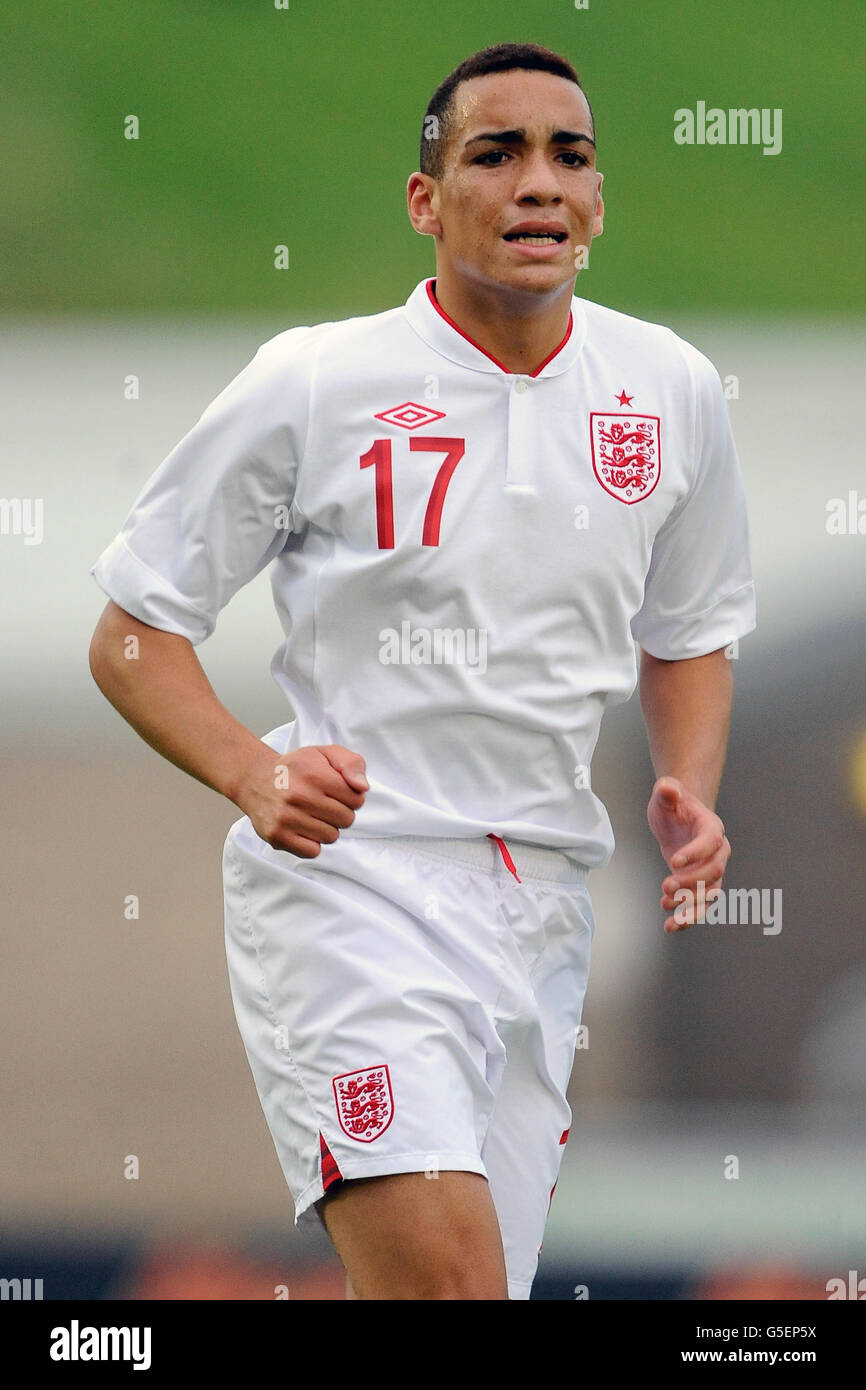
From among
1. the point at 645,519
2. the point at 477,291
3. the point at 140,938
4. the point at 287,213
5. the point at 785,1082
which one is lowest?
the point at 785,1082

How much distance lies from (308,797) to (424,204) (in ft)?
2.94

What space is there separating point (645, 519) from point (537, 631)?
226mm

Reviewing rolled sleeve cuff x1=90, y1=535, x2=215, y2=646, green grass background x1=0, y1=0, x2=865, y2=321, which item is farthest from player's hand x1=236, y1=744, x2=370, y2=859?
green grass background x1=0, y1=0, x2=865, y2=321

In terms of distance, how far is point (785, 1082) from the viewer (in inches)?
137

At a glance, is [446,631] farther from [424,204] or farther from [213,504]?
[424,204]

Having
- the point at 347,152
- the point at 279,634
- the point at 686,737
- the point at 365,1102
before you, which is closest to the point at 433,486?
the point at 686,737

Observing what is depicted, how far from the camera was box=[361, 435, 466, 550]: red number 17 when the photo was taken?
7.11 feet

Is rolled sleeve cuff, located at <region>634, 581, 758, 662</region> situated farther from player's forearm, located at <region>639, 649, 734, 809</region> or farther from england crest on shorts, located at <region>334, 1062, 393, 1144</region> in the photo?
england crest on shorts, located at <region>334, 1062, 393, 1144</region>

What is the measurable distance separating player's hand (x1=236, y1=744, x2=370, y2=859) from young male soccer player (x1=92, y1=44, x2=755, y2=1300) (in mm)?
51

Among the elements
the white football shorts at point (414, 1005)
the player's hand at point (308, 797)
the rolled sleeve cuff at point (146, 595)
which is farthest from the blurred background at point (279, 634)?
the player's hand at point (308, 797)

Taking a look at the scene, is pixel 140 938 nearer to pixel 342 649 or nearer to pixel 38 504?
pixel 38 504

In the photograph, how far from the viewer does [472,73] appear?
7.50ft
